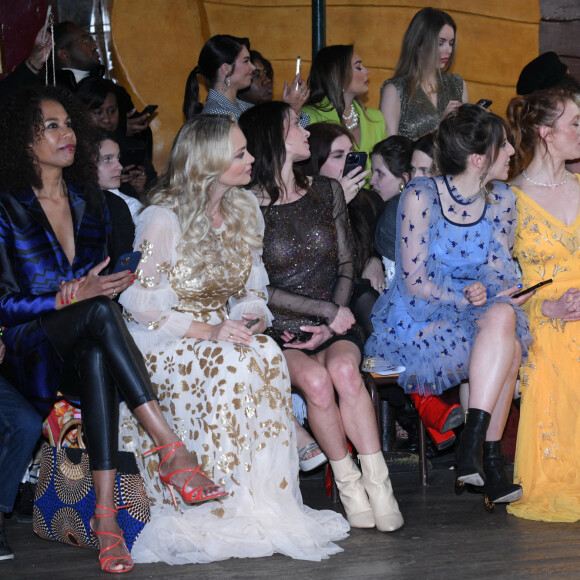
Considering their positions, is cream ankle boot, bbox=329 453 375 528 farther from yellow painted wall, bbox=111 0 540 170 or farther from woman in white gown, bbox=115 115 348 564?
yellow painted wall, bbox=111 0 540 170

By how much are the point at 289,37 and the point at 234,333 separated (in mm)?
4265

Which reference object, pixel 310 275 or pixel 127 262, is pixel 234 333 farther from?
pixel 310 275

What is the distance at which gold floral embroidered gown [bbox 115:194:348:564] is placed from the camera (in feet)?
10.4

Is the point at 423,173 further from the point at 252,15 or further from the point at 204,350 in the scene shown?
the point at 252,15

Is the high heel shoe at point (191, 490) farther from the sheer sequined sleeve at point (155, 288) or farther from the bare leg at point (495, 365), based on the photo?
the bare leg at point (495, 365)

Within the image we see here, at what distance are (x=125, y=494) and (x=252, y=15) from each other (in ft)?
15.7

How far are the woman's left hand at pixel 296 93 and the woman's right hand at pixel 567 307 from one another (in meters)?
1.71

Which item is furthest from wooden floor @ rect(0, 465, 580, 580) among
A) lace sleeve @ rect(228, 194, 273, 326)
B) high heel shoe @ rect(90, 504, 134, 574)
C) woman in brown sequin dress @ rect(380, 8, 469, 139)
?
woman in brown sequin dress @ rect(380, 8, 469, 139)

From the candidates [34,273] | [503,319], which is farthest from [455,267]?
[34,273]

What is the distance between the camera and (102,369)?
3.15m

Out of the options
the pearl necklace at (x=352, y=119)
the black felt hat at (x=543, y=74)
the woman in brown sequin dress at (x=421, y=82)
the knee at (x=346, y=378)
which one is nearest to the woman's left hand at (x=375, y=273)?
the knee at (x=346, y=378)

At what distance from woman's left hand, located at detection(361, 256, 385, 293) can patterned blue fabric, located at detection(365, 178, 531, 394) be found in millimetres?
428

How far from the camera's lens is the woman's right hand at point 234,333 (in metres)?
3.44

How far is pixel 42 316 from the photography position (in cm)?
328
